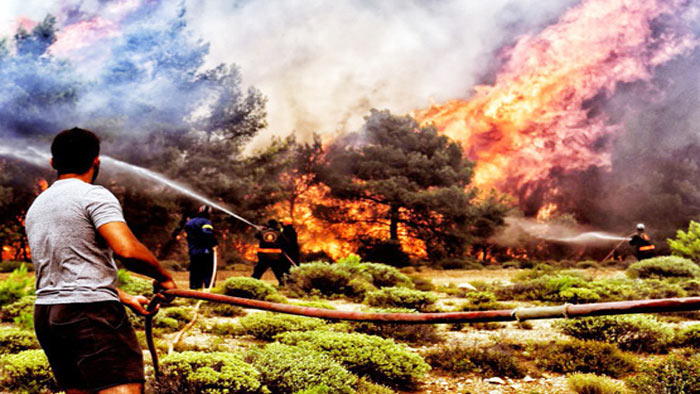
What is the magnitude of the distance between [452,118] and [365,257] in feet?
53.7

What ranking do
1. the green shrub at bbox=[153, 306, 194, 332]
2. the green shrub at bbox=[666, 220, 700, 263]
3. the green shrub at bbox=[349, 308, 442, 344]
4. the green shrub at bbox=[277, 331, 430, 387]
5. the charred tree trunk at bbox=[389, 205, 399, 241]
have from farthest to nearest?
1. the charred tree trunk at bbox=[389, 205, 399, 241]
2. the green shrub at bbox=[666, 220, 700, 263]
3. the green shrub at bbox=[153, 306, 194, 332]
4. the green shrub at bbox=[349, 308, 442, 344]
5. the green shrub at bbox=[277, 331, 430, 387]

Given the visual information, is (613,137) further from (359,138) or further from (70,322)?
(70,322)

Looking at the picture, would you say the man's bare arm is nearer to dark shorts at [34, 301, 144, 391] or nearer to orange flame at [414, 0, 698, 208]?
dark shorts at [34, 301, 144, 391]

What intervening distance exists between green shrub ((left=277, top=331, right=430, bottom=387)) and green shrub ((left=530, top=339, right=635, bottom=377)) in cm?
164

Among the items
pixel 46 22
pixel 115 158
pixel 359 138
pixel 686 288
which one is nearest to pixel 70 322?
pixel 686 288

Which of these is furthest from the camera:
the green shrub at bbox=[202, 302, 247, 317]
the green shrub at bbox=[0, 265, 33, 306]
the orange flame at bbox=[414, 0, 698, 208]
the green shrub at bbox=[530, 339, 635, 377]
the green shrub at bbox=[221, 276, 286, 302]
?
the orange flame at bbox=[414, 0, 698, 208]

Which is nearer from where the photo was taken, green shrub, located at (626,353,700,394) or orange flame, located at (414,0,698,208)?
green shrub, located at (626,353,700,394)

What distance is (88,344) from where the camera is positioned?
230 cm

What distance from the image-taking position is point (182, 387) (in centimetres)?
428

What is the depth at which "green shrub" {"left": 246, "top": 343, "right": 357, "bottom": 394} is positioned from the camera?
4566mm

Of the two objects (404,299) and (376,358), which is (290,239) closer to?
(404,299)

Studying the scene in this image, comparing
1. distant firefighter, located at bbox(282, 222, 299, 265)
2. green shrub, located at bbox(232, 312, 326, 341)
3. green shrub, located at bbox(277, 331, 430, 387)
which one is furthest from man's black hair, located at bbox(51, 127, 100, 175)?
distant firefighter, located at bbox(282, 222, 299, 265)

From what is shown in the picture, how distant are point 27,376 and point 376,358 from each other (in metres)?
3.27

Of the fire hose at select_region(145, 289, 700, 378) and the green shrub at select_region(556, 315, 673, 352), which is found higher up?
the fire hose at select_region(145, 289, 700, 378)
